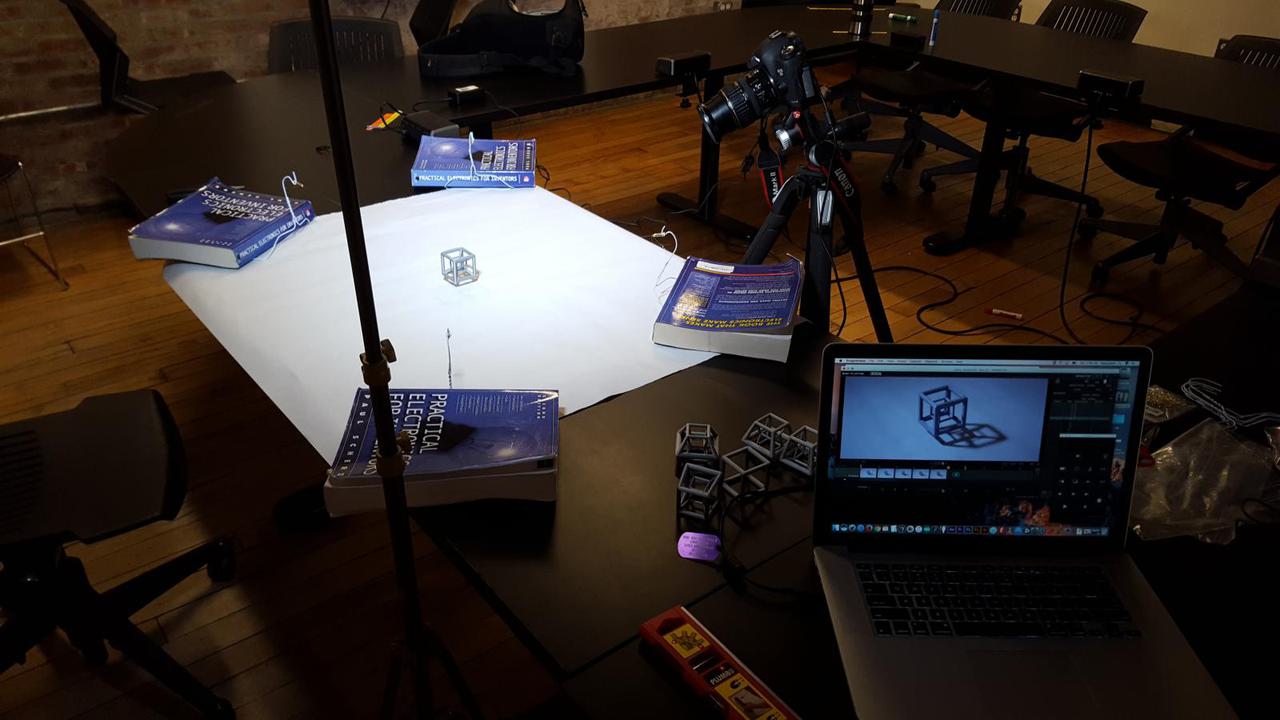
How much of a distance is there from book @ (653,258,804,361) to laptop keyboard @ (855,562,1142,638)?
522mm

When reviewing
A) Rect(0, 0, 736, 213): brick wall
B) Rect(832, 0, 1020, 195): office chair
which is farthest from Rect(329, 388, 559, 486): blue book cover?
Rect(0, 0, 736, 213): brick wall

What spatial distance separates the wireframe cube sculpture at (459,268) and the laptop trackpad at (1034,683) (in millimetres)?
1173

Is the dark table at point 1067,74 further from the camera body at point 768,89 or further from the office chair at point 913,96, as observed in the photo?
the camera body at point 768,89

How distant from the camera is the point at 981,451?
40.4 inches

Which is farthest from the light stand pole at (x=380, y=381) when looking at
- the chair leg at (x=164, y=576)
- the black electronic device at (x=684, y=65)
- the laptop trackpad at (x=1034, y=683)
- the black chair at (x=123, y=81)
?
the black chair at (x=123, y=81)

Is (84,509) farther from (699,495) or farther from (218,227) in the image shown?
(699,495)

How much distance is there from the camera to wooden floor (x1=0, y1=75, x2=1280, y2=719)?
1.78 meters

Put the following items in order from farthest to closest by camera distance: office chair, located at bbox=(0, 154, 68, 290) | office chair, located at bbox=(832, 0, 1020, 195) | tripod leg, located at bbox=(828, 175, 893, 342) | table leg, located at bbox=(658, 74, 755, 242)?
1. office chair, located at bbox=(832, 0, 1020, 195)
2. table leg, located at bbox=(658, 74, 755, 242)
3. office chair, located at bbox=(0, 154, 68, 290)
4. tripod leg, located at bbox=(828, 175, 893, 342)

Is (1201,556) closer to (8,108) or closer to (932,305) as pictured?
(932,305)

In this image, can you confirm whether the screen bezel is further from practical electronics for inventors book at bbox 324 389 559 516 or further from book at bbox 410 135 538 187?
book at bbox 410 135 538 187

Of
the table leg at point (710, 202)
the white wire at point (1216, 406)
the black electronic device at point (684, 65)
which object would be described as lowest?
the table leg at point (710, 202)

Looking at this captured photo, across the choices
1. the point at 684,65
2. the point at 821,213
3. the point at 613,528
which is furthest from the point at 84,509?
the point at 684,65

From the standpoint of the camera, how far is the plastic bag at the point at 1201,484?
1.16m

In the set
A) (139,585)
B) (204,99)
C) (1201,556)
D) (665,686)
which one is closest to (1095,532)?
(1201,556)
